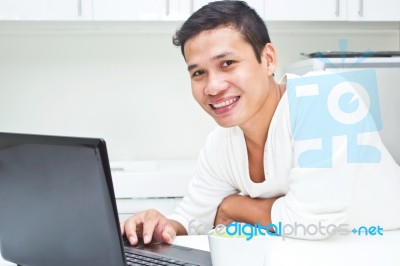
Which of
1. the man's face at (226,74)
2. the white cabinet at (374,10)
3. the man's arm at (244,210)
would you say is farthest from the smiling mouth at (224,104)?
the white cabinet at (374,10)

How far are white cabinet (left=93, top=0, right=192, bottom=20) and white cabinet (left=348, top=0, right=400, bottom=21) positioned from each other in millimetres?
795

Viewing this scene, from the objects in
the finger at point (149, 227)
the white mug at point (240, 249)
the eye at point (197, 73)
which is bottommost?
the finger at point (149, 227)

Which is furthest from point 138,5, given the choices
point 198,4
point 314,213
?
point 314,213

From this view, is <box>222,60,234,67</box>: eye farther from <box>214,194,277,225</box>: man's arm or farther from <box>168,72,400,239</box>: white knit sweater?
<box>214,194,277,225</box>: man's arm

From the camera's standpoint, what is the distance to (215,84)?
106 centimetres

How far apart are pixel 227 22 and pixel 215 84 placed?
0.15m

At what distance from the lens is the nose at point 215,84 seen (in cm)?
106

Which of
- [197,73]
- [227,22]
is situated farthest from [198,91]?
[227,22]

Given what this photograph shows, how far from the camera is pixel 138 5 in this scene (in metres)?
2.14

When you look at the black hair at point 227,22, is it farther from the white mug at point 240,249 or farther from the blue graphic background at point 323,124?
the white mug at point 240,249

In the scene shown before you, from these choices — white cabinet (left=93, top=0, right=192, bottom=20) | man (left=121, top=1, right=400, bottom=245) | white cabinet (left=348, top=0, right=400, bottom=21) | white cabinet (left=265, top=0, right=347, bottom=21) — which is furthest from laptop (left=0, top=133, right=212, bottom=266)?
white cabinet (left=348, top=0, right=400, bottom=21)

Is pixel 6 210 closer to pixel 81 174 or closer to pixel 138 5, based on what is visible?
pixel 81 174

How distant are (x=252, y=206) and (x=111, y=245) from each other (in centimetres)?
54

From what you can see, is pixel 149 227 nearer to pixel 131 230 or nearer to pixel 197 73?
pixel 131 230
